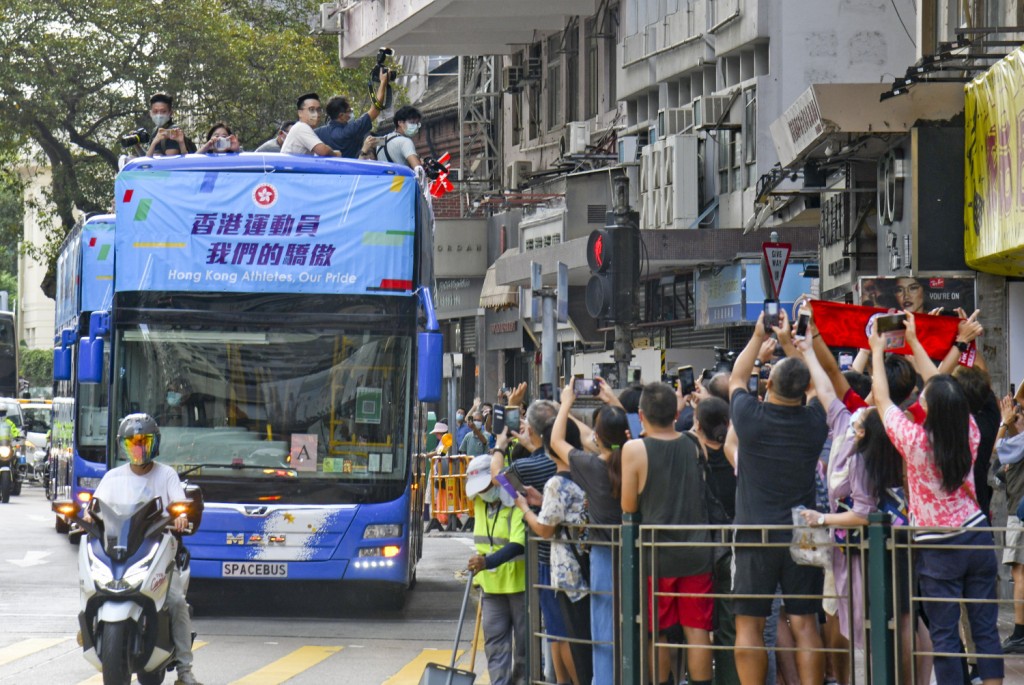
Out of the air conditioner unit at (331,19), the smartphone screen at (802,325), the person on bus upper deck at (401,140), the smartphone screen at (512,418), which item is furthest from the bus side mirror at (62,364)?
the air conditioner unit at (331,19)

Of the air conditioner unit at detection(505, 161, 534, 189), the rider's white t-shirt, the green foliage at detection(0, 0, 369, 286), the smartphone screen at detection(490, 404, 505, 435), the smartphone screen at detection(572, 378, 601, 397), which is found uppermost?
the green foliage at detection(0, 0, 369, 286)

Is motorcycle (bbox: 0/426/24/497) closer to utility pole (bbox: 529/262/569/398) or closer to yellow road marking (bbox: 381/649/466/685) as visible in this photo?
utility pole (bbox: 529/262/569/398)

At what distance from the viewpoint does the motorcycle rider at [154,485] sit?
10898 millimetres

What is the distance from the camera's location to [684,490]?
363 inches

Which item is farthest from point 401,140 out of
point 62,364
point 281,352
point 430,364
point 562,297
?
point 62,364

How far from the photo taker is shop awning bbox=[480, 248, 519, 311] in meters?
36.8

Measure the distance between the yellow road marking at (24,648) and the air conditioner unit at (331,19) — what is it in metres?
31.6

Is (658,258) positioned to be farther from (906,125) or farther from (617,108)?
(906,125)

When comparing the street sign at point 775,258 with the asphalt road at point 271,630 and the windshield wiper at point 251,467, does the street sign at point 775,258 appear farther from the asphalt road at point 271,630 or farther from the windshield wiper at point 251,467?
the windshield wiper at point 251,467

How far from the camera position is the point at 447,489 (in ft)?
90.0

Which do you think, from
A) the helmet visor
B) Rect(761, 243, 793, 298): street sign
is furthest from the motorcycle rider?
Rect(761, 243, 793, 298): street sign

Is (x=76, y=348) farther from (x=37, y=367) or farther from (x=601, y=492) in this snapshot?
(x=37, y=367)

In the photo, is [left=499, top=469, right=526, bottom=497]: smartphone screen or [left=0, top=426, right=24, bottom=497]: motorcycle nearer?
[left=499, top=469, right=526, bottom=497]: smartphone screen

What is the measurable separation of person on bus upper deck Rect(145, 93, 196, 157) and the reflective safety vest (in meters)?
7.90
